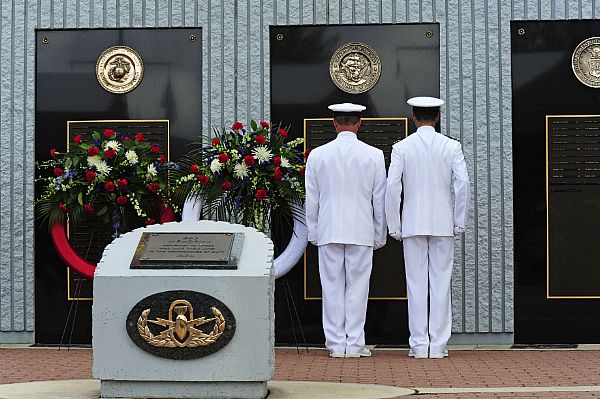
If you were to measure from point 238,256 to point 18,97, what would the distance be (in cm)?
502

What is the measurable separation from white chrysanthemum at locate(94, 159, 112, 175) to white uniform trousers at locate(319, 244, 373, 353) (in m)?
1.92

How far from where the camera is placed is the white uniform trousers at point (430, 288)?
10328mm

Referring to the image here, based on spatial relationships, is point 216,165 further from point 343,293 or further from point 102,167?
point 343,293

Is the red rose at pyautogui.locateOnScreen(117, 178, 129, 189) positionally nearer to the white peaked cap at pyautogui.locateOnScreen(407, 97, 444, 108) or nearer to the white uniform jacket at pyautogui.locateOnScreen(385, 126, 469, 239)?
the white uniform jacket at pyautogui.locateOnScreen(385, 126, 469, 239)

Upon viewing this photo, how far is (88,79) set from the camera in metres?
12.0

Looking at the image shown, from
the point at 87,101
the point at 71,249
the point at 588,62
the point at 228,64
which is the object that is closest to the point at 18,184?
the point at 87,101

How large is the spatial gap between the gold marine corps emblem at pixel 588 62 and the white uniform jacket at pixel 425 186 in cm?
192

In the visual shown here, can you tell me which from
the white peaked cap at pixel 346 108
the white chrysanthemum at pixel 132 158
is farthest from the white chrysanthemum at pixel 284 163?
the white chrysanthemum at pixel 132 158

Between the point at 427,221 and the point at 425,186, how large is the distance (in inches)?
11.3

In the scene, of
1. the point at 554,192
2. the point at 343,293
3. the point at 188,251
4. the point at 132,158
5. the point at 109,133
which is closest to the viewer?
the point at 188,251

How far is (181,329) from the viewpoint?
24.6ft

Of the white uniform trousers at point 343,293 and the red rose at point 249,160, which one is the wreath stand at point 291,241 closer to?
the white uniform trousers at point 343,293

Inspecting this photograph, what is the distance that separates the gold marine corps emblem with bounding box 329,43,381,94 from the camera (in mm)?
11797

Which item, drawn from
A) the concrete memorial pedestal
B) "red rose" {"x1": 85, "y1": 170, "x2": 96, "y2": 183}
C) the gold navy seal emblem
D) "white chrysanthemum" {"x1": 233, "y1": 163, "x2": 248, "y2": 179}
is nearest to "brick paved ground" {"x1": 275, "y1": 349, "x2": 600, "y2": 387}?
the concrete memorial pedestal
